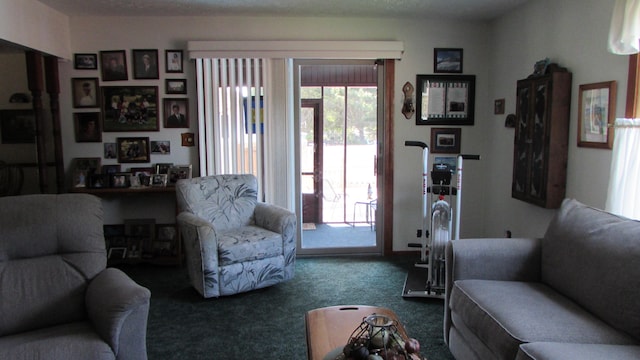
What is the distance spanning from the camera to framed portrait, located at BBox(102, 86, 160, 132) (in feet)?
14.6

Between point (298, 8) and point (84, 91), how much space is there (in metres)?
2.30

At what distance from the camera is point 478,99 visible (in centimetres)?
463

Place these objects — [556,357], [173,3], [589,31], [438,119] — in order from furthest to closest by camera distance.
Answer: [438,119]
[173,3]
[589,31]
[556,357]

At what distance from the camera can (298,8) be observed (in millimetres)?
4113

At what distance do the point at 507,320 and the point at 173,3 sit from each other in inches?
142

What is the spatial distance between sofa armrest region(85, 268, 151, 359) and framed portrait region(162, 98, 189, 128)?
266 centimetres

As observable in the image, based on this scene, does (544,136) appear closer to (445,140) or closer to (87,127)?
(445,140)

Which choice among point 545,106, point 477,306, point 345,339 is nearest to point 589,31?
point 545,106

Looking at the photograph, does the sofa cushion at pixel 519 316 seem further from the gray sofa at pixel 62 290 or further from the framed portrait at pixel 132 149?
the framed portrait at pixel 132 149

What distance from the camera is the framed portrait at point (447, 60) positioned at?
15.0 ft

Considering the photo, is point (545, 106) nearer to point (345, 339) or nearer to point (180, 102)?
point (345, 339)

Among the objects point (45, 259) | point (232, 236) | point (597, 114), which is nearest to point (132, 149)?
point (232, 236)

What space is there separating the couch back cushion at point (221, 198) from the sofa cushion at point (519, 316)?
7.11ft

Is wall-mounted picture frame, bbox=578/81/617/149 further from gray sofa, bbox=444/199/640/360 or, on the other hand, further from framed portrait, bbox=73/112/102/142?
framed portrait, bbox=73/112/102/142
